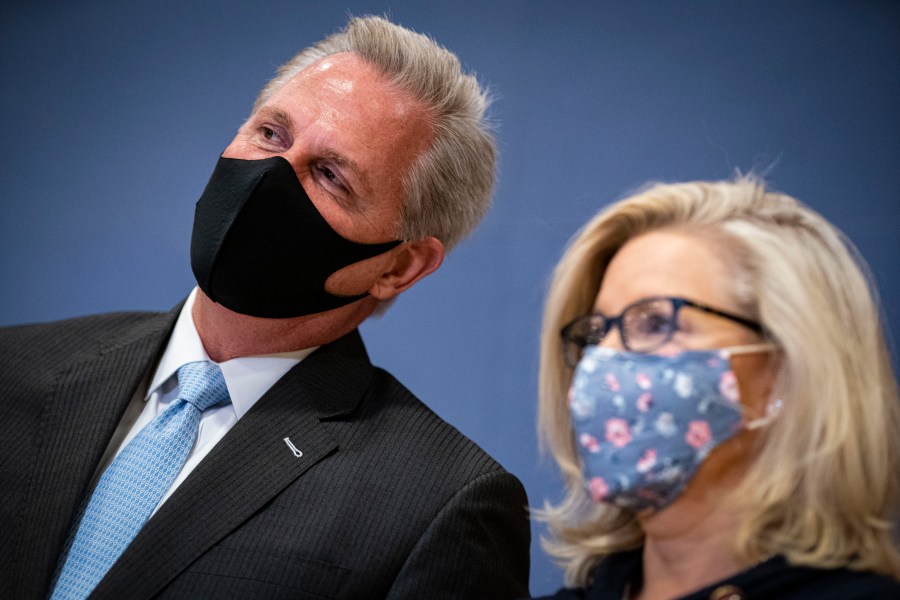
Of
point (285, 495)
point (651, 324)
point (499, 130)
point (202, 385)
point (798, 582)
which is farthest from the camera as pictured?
point (499, 130)

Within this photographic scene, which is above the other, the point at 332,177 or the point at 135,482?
the point at 332,177

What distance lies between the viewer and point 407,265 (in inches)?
92.8

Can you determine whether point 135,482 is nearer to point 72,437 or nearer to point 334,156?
point 72,437

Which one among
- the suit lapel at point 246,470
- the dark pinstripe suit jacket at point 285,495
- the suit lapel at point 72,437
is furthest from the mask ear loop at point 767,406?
the suit lapel at point 72,437

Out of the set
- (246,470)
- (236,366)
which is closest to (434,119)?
(236,366)

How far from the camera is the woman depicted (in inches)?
51.8

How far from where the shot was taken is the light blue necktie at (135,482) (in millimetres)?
1947

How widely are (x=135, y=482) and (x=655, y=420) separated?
3.53 feet

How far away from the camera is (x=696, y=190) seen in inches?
61.3

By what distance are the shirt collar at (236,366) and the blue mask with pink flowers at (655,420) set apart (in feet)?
3.00

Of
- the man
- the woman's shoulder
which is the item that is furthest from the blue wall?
the woman's shoulder

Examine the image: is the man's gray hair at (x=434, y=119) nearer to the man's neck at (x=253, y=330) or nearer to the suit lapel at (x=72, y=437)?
the man's neck at (x=253, y=330)

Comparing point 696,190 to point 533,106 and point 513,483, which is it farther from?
point 533,106

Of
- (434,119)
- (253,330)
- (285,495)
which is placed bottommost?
(285,495)
